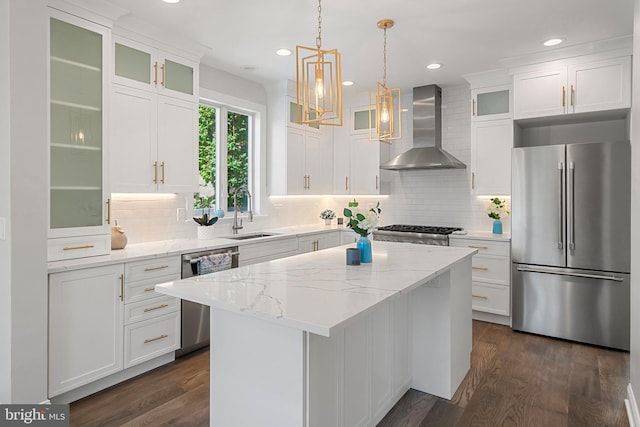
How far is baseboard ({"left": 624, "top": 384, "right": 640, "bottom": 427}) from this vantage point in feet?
7.23

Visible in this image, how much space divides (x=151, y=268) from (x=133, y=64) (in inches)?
65.1

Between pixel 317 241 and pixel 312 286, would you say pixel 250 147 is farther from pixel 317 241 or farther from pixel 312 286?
pixel 312 286

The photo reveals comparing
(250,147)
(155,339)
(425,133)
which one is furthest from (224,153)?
(425,133)

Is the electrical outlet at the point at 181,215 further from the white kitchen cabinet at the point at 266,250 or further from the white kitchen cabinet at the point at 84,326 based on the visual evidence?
the white kitchen cabinet at the point at 84,326

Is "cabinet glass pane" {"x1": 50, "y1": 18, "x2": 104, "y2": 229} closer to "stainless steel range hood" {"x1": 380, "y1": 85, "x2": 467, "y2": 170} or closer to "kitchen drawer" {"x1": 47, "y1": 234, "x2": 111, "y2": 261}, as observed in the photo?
"kitchen drawer" {"x1": 47, "y1": 234, "x2": 111, "y2": 261}

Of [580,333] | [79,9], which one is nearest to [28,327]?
[79,9]

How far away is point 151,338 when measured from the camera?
9.83 feet

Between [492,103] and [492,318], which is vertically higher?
[492,103]

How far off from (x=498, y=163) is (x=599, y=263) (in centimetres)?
140

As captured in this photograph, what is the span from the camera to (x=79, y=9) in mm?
2686

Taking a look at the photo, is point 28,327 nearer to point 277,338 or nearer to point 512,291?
point 277,338

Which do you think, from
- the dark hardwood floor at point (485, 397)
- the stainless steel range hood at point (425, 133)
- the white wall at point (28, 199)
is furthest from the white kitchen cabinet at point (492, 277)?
the white wall at point (28, 199)

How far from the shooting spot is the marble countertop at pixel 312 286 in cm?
149

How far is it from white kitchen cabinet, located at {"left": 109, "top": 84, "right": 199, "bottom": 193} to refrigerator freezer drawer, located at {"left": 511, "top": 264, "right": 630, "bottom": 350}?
3.42 meters
